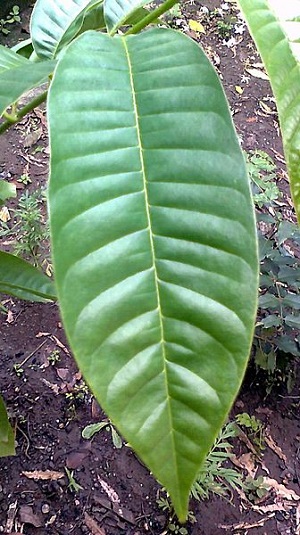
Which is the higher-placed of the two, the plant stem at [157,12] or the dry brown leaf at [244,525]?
the plant stem at [157,12]

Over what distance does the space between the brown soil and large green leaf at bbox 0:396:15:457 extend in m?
0.27

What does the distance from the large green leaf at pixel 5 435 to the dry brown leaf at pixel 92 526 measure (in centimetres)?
31

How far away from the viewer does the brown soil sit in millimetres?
1329

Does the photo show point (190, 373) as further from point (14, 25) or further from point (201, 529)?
point (14, 25)

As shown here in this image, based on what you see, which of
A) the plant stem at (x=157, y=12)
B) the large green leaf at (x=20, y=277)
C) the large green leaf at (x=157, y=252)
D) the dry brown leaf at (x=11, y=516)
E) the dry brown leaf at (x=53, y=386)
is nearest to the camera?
the large green leaf at (x=157, y=252)

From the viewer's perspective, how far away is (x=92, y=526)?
132cm

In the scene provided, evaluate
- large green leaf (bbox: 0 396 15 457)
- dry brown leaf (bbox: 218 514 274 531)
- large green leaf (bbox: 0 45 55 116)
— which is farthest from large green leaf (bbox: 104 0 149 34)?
dry brown leaf (bbox: 218 514 274 531)

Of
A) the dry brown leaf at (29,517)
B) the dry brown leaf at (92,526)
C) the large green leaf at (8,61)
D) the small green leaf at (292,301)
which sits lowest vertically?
the dry brown leaf at (92,526)

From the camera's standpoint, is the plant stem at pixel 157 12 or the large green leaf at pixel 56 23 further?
the large green leaf at pixel 56 23

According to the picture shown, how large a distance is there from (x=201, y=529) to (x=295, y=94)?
1.19 meters

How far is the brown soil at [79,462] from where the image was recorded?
1329 mm

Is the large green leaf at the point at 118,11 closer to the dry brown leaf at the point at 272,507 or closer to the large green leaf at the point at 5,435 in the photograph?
the large green leaf at the point at 5,435

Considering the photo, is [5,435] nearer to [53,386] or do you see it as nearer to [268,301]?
[53,386]

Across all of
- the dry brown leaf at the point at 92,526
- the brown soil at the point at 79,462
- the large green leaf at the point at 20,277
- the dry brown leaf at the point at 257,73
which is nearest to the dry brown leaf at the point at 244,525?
the brown soil at the point at 79,462
